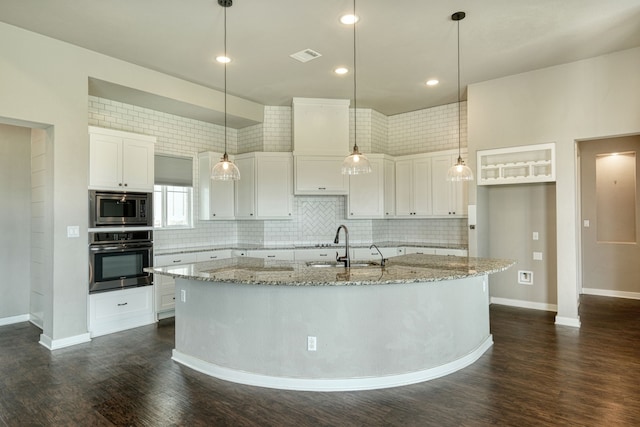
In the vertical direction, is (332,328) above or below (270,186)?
below

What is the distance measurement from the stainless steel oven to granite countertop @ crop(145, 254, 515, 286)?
1655mm

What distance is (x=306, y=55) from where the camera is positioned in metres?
4.74

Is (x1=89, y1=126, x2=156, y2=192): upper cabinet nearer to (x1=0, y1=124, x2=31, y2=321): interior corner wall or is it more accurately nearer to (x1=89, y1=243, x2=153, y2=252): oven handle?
(x1=89, y1=243, x2=153, y2=252): oven handle

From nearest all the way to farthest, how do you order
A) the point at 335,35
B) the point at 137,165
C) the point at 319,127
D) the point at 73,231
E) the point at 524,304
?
the point at 335,35 → the point at 73,231 → the point at 137,165 → the point at 524,304 → the point at 319,127

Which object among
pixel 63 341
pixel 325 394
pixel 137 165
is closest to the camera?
pixel 325 394

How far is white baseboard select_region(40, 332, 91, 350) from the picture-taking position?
4.27 metres

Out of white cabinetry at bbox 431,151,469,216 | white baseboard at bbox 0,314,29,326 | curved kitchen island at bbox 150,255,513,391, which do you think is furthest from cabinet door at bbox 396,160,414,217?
white baseboard at bbox 0,314,29,326

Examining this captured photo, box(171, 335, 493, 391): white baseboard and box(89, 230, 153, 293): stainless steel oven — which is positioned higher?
box(89, 230, 153, 293): stainless steel oven

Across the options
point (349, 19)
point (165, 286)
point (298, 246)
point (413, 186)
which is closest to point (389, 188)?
point (413, 186)

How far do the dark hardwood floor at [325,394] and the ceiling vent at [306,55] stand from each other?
3.72m

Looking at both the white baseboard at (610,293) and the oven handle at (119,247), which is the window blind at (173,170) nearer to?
the oven handle at (119,247)

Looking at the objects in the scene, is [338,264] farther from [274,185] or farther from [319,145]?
[319,145]

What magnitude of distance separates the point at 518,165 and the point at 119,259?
5.55 m

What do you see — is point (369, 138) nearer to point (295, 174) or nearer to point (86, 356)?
point (295, 174)
